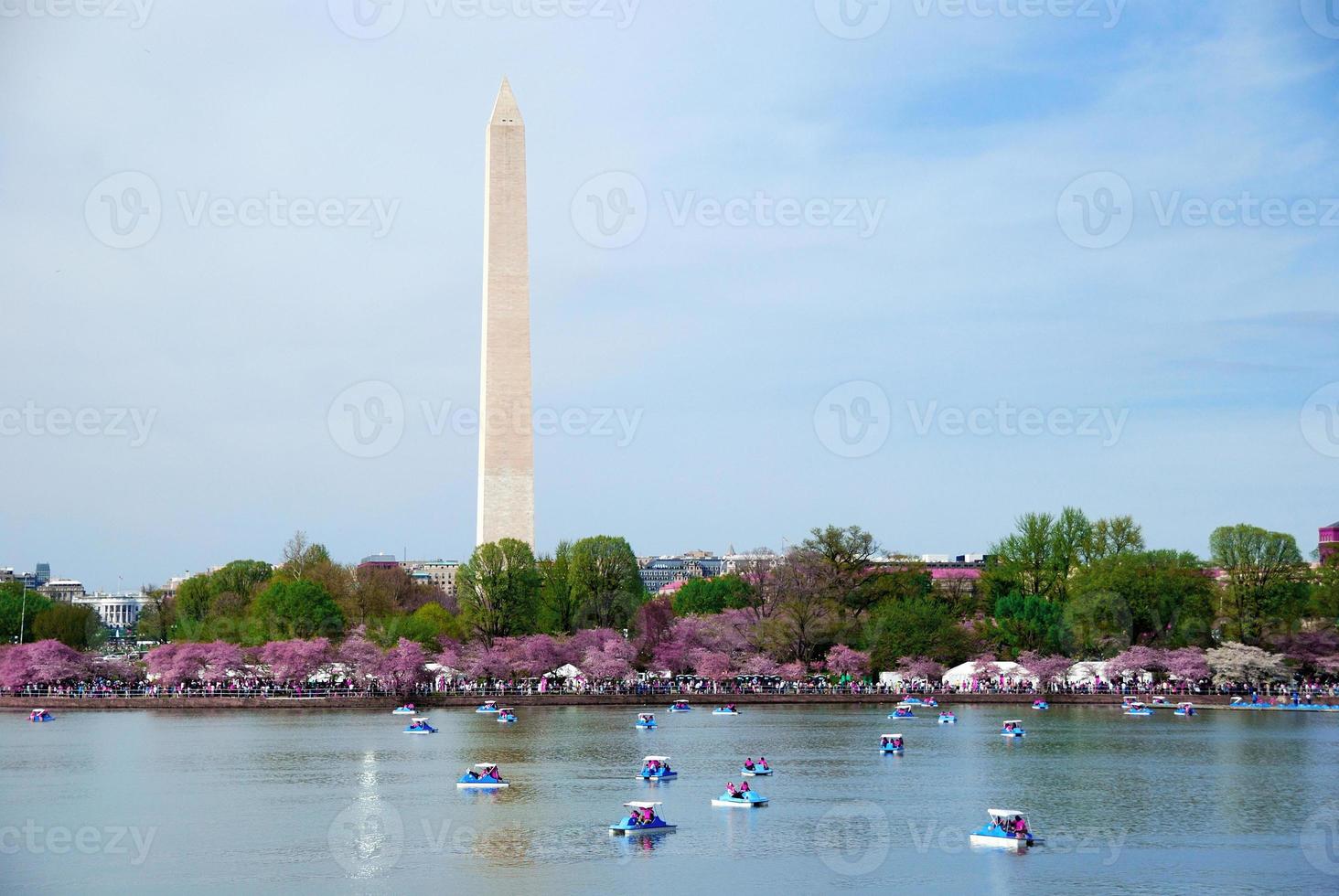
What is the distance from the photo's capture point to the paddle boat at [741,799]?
146ft

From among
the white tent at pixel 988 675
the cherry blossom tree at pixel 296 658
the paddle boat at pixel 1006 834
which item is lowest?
the paddle boat at pixel 1006 834

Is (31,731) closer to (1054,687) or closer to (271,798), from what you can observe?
(271,798)

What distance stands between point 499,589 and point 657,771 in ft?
127

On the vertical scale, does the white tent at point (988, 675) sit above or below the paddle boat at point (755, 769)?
above

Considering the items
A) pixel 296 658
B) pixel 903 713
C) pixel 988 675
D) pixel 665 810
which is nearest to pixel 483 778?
pixel 665 810

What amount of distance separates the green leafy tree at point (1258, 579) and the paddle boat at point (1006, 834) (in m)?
53.5

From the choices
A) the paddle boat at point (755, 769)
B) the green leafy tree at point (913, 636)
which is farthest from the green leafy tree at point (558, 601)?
the paddle boat at point (755, 769)

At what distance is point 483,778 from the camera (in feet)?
158

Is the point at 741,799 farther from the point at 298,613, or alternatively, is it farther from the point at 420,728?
the point at 298,613
